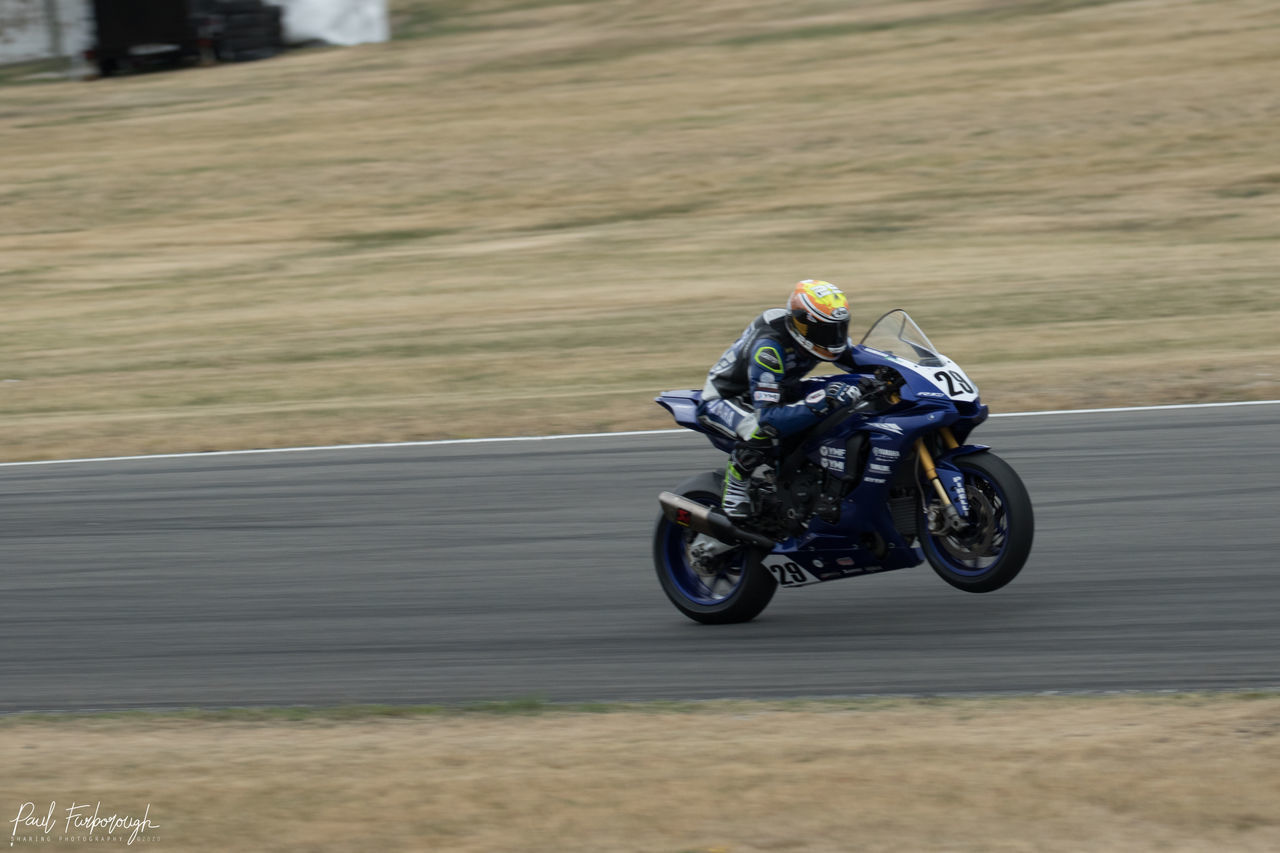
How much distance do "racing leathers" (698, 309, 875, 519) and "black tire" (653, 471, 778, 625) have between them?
0.74ft

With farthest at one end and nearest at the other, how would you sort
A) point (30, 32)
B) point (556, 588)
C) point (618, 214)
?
1. point (30, 32)
2. point (618, 214)
3. point (556, 588)

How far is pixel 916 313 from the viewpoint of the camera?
17.5 m

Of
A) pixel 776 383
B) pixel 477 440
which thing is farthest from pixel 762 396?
pixel 477 440

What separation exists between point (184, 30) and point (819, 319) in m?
30.6

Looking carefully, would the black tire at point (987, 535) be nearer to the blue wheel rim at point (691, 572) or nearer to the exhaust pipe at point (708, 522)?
the exhaust pipe at point (708, 522)

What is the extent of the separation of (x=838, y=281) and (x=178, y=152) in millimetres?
13626

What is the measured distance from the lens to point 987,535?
764 centimetres

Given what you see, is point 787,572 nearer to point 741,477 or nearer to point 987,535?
point 741,477

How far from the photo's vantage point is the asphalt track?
24.6 feet

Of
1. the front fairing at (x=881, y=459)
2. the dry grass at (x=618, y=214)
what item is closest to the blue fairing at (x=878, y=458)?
the front fairing at (x=881, y=459)

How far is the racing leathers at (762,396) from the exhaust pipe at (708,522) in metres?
0.07

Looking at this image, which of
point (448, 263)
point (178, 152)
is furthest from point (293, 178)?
point (448, 263)

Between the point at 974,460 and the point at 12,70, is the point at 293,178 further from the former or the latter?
the point at 974,460

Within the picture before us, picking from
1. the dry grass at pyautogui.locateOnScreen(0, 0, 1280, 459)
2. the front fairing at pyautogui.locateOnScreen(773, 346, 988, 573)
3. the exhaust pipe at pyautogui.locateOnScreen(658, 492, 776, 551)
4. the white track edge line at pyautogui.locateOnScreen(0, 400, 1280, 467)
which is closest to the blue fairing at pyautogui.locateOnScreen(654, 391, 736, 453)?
the exhaust pipe at pyautogui.locateOnScreen(658, 492, 776, 551)
